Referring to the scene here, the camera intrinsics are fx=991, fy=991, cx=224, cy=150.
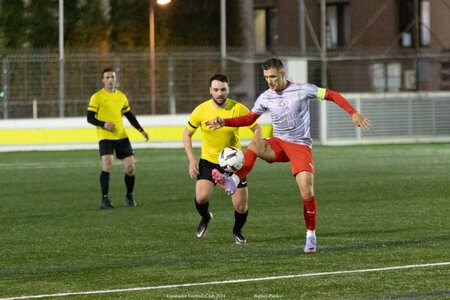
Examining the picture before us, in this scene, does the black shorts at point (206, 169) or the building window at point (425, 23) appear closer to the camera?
the black shorts at point (206, 169)

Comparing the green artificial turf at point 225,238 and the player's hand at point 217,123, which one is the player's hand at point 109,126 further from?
the player's hand at point 217,123

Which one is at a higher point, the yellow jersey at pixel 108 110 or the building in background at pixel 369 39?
the building in background at pixel 369 39

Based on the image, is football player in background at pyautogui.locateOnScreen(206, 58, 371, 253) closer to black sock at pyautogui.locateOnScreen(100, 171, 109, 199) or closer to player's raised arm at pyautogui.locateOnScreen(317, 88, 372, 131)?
player's raised arm at pyautogui.locateOnScreen(317, 88, 372, 131)

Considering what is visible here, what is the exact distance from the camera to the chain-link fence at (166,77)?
29.2 m

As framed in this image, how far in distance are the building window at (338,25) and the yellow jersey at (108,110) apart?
2551 centimetres

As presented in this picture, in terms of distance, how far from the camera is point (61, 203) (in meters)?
14.4

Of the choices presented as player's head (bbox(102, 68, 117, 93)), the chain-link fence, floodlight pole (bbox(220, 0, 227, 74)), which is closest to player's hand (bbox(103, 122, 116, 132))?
player's head (bbox(102, 68, 117, 93))

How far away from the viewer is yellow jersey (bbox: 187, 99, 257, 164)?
9.74 m

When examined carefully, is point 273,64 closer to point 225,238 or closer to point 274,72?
point 274,72

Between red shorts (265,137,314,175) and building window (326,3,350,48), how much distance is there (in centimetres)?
2970

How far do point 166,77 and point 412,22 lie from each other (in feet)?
32.0

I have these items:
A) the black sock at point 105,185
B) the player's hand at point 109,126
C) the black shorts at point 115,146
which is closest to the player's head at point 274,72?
the player's hand at point 109,126

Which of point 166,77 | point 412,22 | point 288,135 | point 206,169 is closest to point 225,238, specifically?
point 206,169

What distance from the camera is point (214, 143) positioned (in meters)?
9.88
